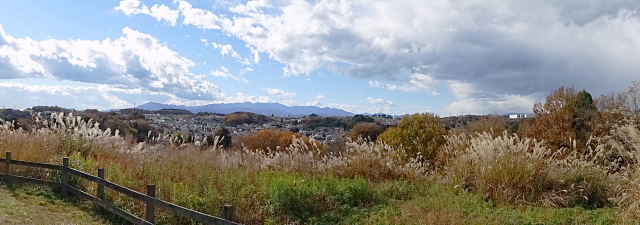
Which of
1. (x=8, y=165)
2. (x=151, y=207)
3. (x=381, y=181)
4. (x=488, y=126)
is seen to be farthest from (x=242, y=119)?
(x=151, y=207)

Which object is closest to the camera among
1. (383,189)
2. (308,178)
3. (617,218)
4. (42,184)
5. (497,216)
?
(617,218)

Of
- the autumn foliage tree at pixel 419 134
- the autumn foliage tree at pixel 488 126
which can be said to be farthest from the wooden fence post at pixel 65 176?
the autumn foliage tree at pixel 488 126

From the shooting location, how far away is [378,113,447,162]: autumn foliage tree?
58.6ft

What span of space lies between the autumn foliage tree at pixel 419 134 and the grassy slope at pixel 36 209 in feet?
39.1

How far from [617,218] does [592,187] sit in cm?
185

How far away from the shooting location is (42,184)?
9883mm

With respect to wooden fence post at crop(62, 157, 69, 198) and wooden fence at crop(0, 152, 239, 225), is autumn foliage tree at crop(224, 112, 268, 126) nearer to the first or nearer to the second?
wooden fence at crop(0, 152, 239, 225)

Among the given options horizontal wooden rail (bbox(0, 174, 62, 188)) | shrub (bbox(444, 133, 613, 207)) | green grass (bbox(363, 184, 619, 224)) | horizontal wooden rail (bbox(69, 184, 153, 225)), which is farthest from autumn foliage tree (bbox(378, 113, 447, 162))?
horizontal wooden rail (bbox(0, 174, 62, 188))

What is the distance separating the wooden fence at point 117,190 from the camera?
5.69m

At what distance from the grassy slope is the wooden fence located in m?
0.28

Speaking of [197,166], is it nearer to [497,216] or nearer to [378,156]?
[378,156]

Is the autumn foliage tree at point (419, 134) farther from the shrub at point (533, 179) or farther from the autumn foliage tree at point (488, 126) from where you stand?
the shrub at point (533, 179)

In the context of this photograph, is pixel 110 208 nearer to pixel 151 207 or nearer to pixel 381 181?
pixel 151 207

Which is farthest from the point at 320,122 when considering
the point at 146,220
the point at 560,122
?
the point at 146,220
